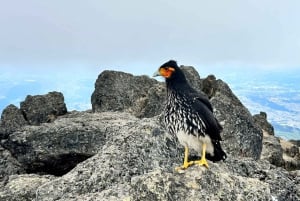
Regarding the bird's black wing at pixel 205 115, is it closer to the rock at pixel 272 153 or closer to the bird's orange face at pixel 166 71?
the bird's orange face at pixel 166 71

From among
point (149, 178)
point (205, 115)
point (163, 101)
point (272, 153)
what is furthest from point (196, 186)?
point (272, 153)

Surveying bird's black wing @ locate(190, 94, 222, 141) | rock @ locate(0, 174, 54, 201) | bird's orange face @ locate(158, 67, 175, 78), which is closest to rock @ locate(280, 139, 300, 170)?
rock @ locate(0, 174, 54, 201)

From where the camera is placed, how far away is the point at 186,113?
57.3 feet

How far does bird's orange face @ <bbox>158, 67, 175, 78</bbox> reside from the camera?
58.2 ft

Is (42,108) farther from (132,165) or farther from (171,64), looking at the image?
(171,64)

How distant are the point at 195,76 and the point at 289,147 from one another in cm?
1425

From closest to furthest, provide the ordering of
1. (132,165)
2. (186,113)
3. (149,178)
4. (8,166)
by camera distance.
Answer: (149,178), (186,113), (132,165), (8,166)

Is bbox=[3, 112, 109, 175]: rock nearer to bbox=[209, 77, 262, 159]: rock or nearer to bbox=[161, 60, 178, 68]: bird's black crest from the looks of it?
bbox=[209, 77, 262, 159]: rock

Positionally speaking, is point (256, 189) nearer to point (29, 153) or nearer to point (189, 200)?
point (189, 200)

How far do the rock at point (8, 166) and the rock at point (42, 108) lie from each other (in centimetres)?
1267

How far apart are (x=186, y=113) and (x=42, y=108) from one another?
90.5 feet

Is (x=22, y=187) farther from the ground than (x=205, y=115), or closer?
closer

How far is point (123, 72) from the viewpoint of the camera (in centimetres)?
4581

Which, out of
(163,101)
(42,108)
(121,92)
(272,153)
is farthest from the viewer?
(121,92)
